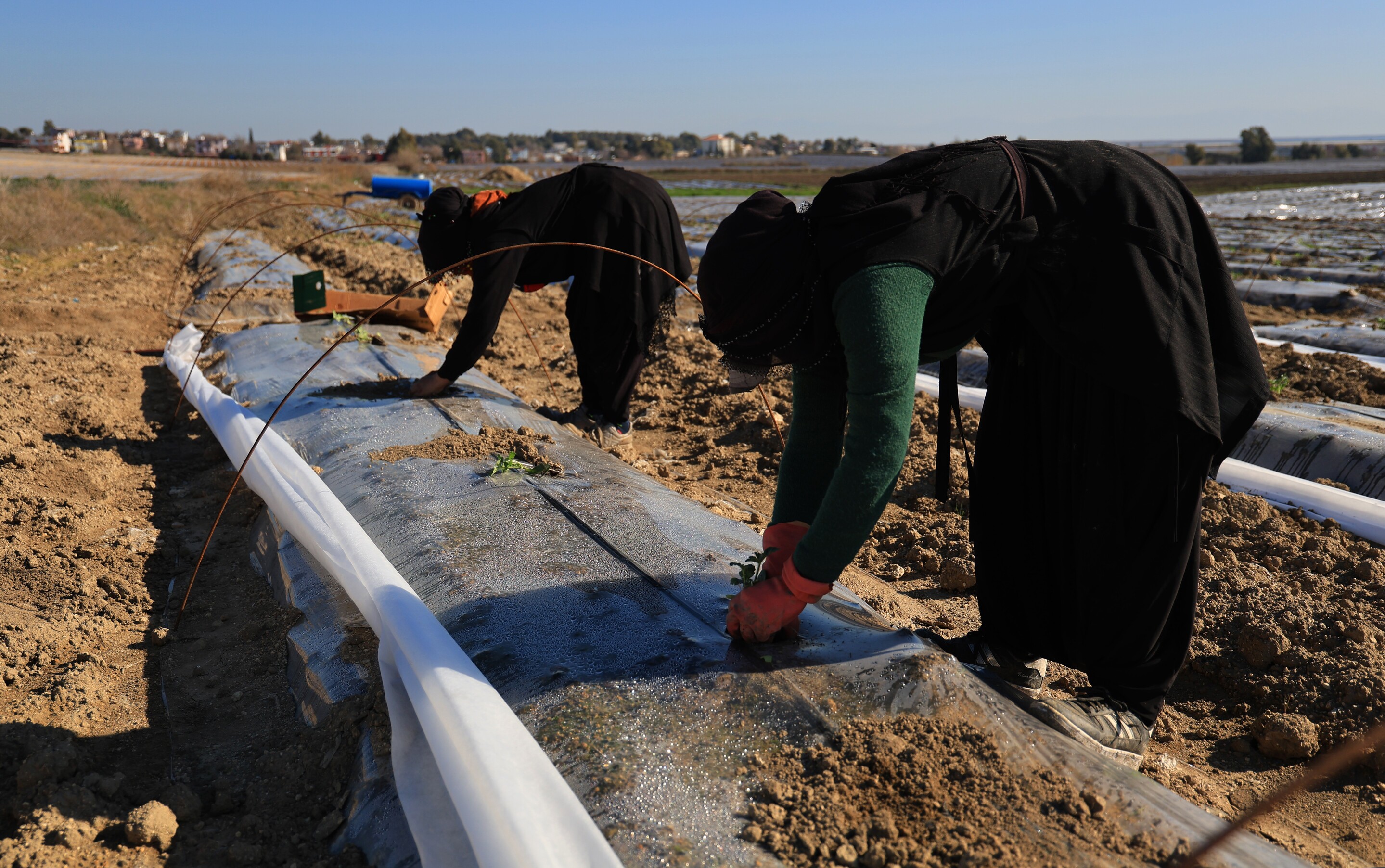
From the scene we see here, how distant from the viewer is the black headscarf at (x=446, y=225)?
317 centimetres

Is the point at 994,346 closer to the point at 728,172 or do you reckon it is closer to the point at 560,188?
the point at 560,188

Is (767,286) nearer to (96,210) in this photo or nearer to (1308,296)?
(1308,296)

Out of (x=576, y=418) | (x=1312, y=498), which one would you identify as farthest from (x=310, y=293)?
(x=1312, y=498)

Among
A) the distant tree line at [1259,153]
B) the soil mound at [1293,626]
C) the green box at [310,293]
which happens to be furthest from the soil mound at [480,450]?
the distant tree line at [1259,153]

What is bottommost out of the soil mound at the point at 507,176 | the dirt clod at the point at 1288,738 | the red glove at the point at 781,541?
the dirt clod at the point at 1288,738

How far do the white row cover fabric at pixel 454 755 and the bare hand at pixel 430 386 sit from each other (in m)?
1.22

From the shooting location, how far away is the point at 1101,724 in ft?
5.08

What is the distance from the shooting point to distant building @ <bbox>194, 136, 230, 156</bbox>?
5767cm

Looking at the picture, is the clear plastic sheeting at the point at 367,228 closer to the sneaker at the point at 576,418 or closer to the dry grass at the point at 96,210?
the dry grass at the point at 96,210

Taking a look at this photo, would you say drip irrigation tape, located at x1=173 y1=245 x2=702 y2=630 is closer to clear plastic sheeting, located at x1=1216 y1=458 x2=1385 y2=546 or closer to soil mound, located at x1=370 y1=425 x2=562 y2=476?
soil mound, located at x1=370 y1=425 x2=562 y2=476

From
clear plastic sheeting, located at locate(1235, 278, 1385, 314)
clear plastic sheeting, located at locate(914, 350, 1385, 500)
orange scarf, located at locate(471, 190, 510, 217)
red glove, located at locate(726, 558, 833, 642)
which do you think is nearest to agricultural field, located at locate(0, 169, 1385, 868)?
red glove, located at locate(726, 558, 833, 642)

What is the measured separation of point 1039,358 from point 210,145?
77081 millimetres

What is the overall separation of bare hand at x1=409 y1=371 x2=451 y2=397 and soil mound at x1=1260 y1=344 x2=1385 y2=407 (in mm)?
3750

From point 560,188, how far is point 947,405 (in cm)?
209
